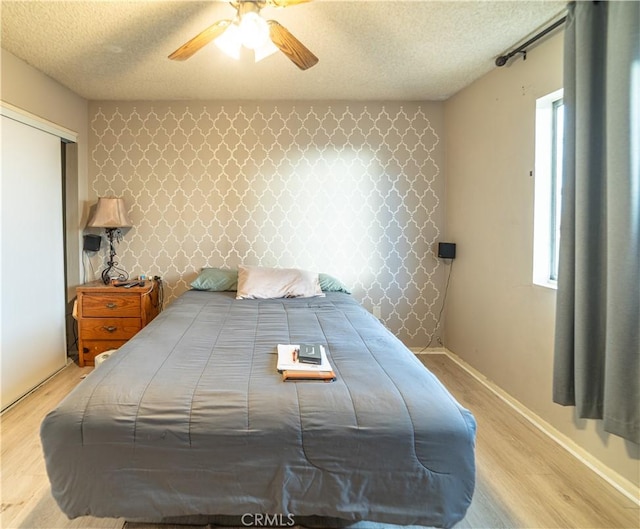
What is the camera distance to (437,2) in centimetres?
204

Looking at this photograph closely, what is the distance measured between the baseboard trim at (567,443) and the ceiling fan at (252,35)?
2.56 m

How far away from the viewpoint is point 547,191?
2.43m

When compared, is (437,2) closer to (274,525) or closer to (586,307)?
(586,307)

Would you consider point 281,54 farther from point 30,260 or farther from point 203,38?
point 30,260

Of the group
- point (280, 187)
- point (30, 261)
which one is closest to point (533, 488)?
point (280, 187)

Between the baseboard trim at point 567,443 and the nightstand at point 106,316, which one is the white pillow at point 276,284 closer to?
the nightstand at point 106,316

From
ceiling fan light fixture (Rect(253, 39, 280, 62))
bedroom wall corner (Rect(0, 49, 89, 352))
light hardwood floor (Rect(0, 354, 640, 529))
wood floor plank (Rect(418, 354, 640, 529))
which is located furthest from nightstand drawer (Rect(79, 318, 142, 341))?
wood floor plank (Rect(418, 354, 640, 529))

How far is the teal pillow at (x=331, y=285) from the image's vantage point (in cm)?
340

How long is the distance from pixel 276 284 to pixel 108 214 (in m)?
1.63

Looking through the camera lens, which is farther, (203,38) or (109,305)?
(109,305)

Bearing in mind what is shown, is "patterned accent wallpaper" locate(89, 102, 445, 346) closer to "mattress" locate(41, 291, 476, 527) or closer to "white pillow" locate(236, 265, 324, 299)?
"white pillow" locate(236, 265, 324, 299)

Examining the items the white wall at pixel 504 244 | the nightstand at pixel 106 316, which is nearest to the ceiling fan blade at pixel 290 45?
the white wall at pixel 504 244

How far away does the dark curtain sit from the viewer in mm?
1617

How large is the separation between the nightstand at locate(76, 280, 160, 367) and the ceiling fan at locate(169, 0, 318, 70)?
2.02 meters
